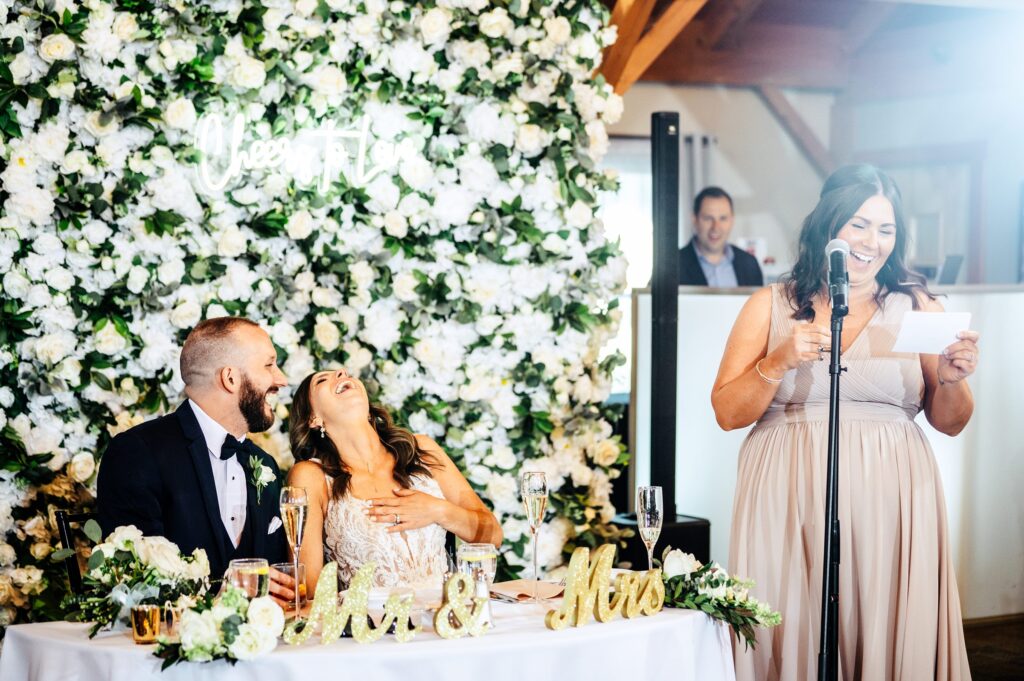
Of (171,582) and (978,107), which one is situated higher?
(978,107)

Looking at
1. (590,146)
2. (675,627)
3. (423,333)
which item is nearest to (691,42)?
(590,146)

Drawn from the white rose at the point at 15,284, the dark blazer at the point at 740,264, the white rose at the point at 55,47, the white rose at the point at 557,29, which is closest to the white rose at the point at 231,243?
the white rose at the point at 15,284

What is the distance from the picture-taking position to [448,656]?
2035 mm

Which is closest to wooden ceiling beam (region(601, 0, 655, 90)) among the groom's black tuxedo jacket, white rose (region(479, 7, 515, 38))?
white rose (region(479, 7, 515, 38))

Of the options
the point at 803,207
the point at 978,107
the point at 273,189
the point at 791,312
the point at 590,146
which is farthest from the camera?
the point at 803,207

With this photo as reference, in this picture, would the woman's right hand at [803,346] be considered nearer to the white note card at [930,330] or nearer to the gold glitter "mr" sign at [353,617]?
the white note card at [930,330]

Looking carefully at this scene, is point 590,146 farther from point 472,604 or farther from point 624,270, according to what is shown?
point 472,604

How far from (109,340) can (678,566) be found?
2.26 meters

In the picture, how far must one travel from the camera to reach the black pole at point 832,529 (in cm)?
260

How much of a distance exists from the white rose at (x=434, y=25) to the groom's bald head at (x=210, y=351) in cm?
150

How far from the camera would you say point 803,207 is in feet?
31.7

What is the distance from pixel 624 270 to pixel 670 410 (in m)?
0.60

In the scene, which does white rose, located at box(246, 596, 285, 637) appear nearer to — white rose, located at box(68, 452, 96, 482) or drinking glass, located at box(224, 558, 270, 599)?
drinking glass, located at box(224, 558, 270, 599)

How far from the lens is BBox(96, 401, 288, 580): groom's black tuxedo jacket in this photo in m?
2.83
